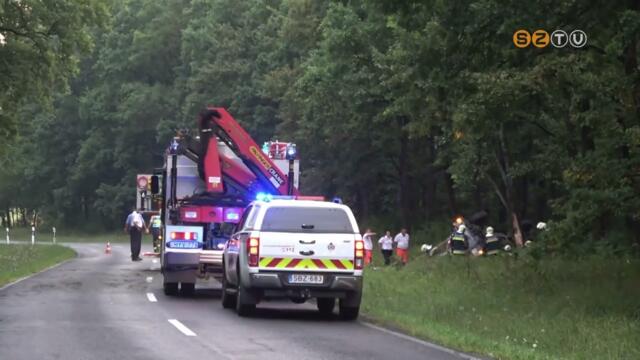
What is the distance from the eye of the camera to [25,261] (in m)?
32.0

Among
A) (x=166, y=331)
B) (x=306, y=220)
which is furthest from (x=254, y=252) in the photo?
(x=166, y=331)

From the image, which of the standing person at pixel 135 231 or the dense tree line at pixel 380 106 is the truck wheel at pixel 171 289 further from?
the standing person at pixel 135 231

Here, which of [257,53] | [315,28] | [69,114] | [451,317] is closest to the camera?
[451,317]

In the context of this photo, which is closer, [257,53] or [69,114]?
[257,53]

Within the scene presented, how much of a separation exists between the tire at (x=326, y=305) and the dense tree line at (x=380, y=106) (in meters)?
4.23

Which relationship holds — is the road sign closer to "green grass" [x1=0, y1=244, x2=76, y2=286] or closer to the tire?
"green grass" [x1=0, y1=244, x2=76, y2=286]

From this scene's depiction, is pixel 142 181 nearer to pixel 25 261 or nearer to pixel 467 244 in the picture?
pixel 25 261

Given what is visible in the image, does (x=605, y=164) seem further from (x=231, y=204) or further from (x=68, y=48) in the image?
(x=68, y=48)

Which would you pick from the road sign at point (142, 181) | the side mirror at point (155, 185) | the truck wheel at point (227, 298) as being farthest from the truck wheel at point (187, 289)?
the road sign at point (142, 181)

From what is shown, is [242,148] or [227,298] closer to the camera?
[227,298]

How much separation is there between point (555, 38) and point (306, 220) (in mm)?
6402

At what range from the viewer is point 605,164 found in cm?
1717

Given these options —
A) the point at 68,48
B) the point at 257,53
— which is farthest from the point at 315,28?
the point at 68,48

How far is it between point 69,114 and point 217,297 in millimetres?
67910
